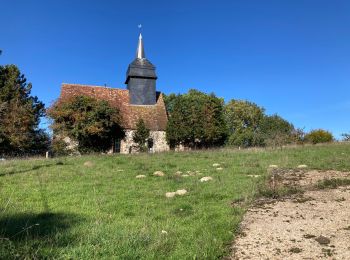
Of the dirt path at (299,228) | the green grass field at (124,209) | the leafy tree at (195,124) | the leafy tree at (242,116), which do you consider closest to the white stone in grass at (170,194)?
the green grass field at (124,209)

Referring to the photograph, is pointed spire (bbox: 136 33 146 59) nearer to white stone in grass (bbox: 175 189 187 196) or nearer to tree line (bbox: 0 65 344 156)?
tree line (bbox: 0 65 344 156)

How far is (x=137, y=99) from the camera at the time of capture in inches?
1667

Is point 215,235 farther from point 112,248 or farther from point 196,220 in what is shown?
point 112,248

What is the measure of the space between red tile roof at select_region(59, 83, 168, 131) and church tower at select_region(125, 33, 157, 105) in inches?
27.1

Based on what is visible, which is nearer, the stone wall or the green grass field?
the green grass field

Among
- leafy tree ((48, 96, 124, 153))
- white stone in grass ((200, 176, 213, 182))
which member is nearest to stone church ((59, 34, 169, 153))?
leafy tree ((48, 96, 124, 153))

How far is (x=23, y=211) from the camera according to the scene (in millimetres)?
8914

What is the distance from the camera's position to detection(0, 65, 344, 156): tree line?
32656 millimetres

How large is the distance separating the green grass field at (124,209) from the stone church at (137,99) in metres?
21.0

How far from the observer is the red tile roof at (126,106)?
129ft

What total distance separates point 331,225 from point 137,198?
526cm

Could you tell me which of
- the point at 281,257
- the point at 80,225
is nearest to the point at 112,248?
the point at 80,225

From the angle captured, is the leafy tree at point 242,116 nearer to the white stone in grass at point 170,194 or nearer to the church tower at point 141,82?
the church tower at point 141,82

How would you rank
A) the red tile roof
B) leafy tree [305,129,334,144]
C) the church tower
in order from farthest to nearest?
the church tower
the red tile roof
leafy tree [305,129,334,144]
